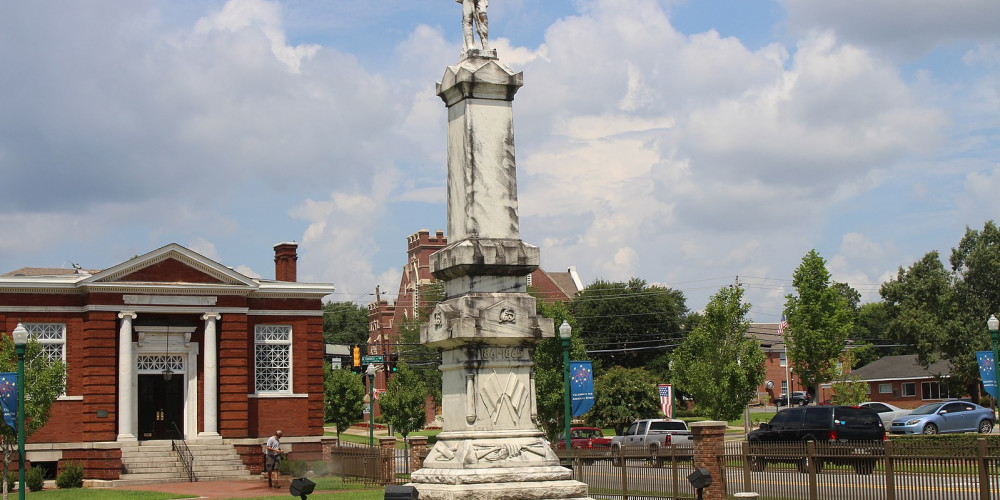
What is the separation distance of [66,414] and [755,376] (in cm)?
2357

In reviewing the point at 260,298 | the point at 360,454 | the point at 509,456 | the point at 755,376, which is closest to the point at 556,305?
the point at 755,376

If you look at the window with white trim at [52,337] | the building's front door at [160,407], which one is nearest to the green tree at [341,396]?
the building's front door at [160,407]

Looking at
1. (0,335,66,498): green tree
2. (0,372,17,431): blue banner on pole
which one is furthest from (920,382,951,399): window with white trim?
(0,372,17,431): blue banner on pole

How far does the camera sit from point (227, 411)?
37.5 m

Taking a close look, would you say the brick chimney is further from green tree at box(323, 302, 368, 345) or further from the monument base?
green tree at box(323, 302, 368, 345)

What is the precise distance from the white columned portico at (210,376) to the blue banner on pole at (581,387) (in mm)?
13963

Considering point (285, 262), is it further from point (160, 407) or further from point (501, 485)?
point (501, 485)

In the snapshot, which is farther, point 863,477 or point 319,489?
point 319,489

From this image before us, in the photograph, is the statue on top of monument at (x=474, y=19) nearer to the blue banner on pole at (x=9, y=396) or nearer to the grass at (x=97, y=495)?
the blue banner on pole at (x=9, y=396)

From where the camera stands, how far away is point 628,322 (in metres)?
82.5

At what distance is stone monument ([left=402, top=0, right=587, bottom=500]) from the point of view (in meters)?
12.5

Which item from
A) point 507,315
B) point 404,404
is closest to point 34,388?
point 507,315

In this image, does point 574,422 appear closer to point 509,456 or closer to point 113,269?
point 113,269

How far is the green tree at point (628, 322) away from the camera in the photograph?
81750mm
